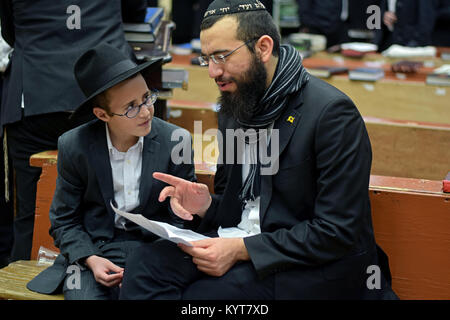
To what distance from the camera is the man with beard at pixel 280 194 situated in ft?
6.88

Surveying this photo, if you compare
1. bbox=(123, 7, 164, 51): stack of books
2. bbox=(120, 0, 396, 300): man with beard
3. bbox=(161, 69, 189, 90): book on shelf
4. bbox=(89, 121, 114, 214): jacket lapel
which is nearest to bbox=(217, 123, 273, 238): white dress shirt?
bbox=(120, 0, 396, 300): man with beard

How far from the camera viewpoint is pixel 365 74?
4676 mm

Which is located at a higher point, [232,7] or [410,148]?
[232,7]

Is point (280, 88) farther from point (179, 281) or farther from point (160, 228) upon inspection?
point (179, 281)

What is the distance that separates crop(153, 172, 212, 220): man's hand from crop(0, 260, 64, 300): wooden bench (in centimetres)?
58

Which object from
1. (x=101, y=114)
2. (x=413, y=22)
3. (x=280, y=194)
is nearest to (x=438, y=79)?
(x=413, y=22)

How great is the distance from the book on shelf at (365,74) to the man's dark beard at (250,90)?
2.59 m

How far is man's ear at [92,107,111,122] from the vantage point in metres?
2.39

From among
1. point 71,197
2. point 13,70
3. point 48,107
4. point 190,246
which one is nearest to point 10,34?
point 13,70

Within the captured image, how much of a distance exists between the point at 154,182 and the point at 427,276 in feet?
3.76

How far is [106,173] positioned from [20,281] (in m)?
0.58

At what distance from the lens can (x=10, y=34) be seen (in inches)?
120

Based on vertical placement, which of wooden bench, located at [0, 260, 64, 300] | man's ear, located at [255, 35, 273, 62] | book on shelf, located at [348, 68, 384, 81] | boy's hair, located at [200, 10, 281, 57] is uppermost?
boy's hair, located at [200, 10, 281, 57]

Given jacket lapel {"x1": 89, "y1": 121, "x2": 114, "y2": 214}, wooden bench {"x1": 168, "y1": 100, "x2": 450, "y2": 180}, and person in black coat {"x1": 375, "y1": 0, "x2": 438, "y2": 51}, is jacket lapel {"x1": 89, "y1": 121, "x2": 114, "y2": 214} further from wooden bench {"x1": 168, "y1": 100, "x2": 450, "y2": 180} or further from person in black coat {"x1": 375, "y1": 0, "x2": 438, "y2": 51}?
person in black coat {"x1": 375, "y1": 0, "x2": 438, "y2": 51}
